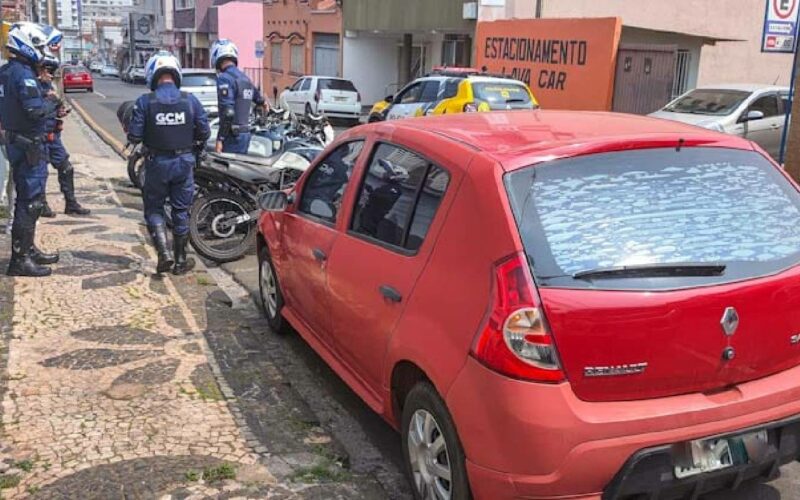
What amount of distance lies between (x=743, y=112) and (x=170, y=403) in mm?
12186

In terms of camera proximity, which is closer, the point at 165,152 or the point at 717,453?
the point at 717,453

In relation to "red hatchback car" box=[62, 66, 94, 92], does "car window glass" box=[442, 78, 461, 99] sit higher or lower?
higher

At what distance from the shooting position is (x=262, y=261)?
5418mm

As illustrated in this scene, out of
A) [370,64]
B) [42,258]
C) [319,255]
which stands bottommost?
[42,258]

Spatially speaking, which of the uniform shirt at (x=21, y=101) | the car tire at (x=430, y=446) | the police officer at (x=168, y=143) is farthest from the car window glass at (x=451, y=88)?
the car tire at (x=430, y=446)

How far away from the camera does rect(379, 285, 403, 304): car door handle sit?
3109 millimetres

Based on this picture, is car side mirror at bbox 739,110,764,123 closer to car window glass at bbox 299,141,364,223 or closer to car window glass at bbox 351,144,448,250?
car window glass at bbox 299,141,364,223

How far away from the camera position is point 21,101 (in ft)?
19.4

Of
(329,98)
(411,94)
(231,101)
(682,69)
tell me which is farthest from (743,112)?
(329,98)

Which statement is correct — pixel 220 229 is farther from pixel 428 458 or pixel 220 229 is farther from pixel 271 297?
pixel 428 458

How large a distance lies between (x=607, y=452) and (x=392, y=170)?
5.44ft

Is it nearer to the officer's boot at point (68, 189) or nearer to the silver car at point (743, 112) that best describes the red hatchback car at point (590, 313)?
the officer's boot at point (68, 189)

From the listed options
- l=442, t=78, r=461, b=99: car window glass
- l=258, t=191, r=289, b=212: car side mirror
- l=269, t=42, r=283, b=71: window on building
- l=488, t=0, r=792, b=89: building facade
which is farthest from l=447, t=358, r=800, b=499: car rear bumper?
l=269, t=42, r=283, b=71: window on building

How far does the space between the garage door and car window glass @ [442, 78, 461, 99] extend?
681 inches
